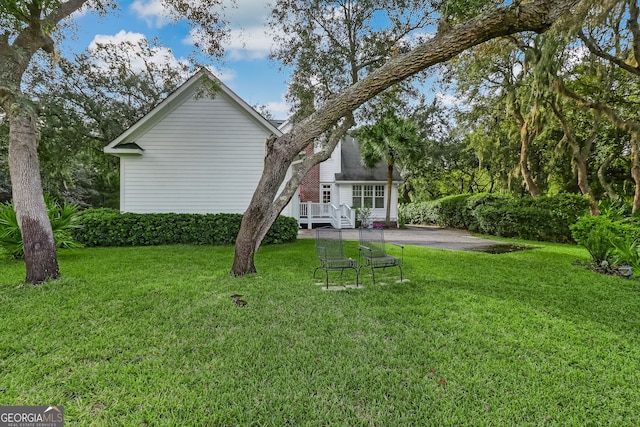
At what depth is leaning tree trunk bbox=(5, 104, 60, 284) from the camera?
18.7 feet

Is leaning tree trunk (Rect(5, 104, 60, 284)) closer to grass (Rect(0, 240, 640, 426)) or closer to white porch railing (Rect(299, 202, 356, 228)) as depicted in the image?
grass (Rect(0, 240, 640, 426))

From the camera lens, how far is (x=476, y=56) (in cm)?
1208

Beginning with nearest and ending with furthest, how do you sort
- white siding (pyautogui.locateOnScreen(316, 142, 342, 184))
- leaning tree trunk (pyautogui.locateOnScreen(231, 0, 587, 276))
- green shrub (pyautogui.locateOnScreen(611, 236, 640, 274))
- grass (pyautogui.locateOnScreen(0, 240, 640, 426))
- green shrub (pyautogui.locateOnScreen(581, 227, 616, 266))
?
grass (pyautogui.locateOnScreen(0, 240, 640, 426)) → leaning tree trunk (pyautogui.locateOnScreen(231, 0, 587, 276)) → green shrub (pyautogui.locateOnScreen(611, 236, 640, 274)) → green shrub (pyautogui.locateOnScreen(581, 227, 616, 266)) → white siding (pyautogui.locateOnScreen(316, 142, 342, 184))

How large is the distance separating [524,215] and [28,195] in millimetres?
16628

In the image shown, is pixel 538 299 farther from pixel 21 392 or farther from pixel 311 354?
pixel 21 392

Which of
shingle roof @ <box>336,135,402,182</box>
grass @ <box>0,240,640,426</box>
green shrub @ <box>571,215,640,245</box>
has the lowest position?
grass @ <box>0,240,640,426</box>

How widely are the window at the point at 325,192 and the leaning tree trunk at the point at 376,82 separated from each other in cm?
1557

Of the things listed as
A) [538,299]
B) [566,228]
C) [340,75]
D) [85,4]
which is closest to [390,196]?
[566,228]

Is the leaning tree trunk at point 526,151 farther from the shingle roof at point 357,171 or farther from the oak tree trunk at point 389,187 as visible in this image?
the shingle roof at point 357,171

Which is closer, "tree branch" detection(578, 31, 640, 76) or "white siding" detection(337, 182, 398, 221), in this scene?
"tree branch" detection(578, 31, 640, 76)

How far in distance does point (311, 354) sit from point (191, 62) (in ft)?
29.3

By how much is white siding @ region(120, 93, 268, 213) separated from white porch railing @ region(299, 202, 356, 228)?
7383mm

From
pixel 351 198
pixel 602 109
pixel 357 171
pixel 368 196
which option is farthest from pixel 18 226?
pixel 602 109

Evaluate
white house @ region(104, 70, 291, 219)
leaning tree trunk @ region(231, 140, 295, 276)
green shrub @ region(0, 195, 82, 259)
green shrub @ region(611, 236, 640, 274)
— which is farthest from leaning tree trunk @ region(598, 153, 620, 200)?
green shrub @ region(0, 195, 82, 259)
